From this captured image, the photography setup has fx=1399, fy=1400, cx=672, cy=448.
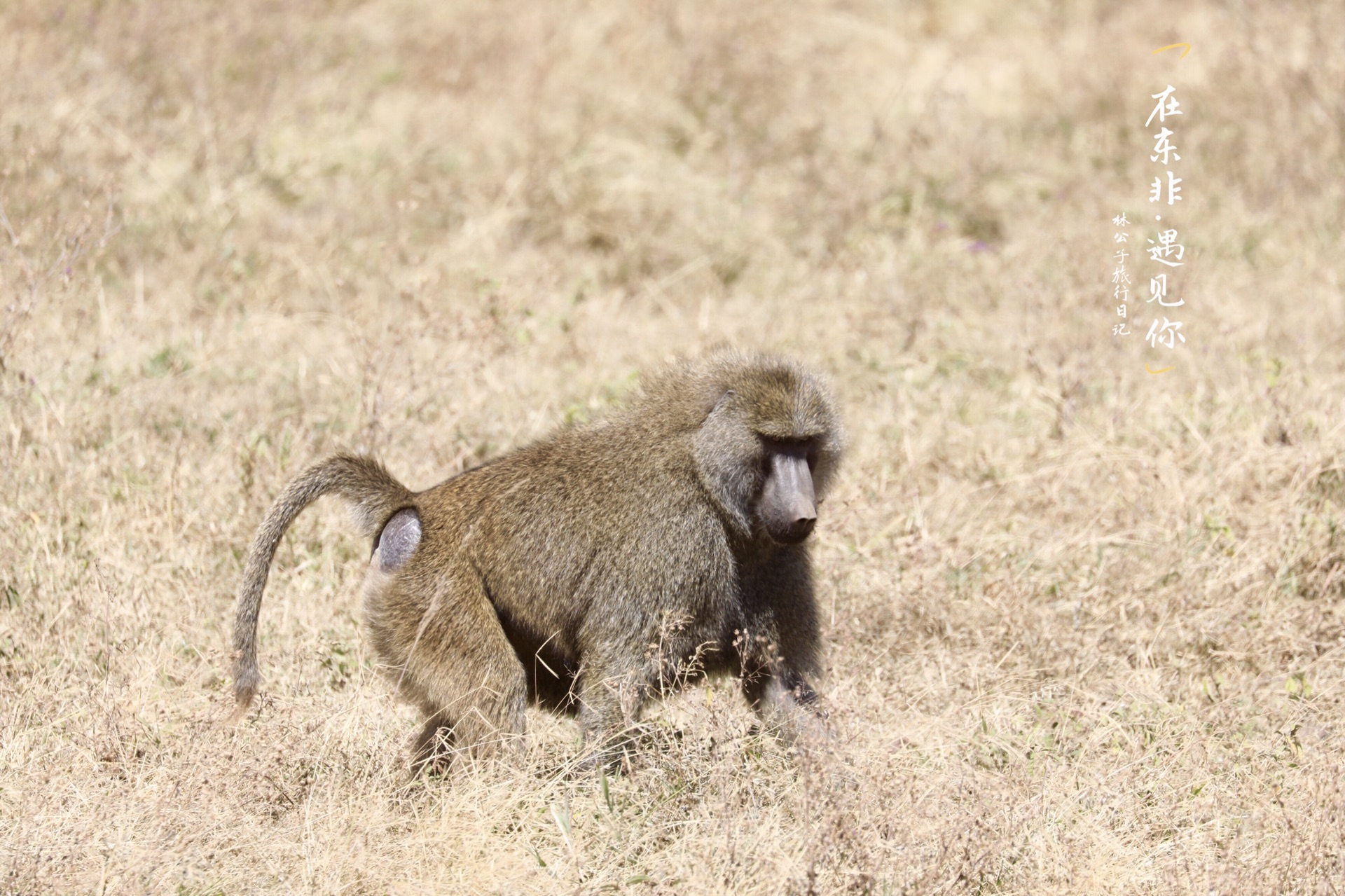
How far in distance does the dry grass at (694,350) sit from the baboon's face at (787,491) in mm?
460

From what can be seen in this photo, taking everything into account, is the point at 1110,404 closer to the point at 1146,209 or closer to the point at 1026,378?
the point at 1026,378

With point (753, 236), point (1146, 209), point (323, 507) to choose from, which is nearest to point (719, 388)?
point (323, 507)

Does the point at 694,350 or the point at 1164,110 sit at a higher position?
the point at 1164,110

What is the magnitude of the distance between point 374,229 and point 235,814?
13.8 feet

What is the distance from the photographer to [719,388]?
3.44m

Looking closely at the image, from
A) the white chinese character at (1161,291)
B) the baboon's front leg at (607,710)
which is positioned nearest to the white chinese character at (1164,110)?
the white chinese character at (1161,291)

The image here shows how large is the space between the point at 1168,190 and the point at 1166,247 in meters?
0.83

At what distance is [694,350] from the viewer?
18.7 ft

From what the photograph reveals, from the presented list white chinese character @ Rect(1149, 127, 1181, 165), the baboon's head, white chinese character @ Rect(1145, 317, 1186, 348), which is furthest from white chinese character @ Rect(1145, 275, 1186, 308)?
the baboon's head

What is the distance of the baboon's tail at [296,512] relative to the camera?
3129 mm

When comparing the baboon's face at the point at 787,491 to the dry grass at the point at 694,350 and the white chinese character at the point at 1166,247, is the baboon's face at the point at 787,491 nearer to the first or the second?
the dry grass at the point at 694,350

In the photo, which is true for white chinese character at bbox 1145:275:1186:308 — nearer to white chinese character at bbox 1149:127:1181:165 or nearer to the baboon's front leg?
white chinese character at bbox 1149:127:1181:165

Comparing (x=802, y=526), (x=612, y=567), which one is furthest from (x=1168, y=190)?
(x=612, y=567)

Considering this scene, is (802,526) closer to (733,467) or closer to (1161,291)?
(733,467)
